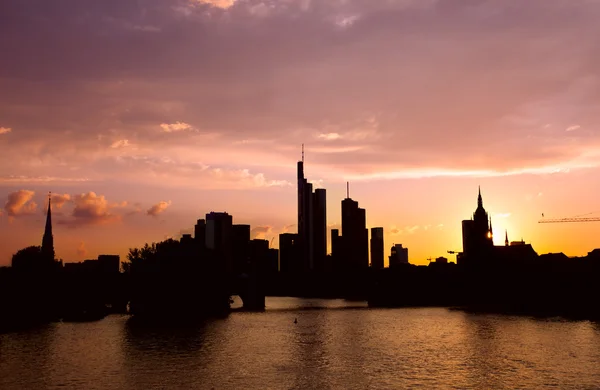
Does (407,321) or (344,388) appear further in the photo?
(407,321)

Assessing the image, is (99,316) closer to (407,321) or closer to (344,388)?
(407,321)

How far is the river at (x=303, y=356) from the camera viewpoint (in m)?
80.6

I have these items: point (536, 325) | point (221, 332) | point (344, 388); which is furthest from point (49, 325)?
point (536, 325)

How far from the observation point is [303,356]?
10469 centimetres

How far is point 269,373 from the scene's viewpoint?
87.1 meters

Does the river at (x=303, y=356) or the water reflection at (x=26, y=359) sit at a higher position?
the water reflection at (x=26, y=359)

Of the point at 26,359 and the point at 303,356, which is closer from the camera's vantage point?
the point at 26,359

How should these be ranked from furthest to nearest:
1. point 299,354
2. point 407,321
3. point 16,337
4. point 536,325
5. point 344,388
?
1. point 407,321
2. point 536,325
3. point 16,337
4. point 299,354
5. point 344,388

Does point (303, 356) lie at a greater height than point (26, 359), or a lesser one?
lesser

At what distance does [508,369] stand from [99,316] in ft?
436

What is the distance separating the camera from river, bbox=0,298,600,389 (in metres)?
80.6

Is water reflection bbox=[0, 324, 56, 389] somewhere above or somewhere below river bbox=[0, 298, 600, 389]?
above

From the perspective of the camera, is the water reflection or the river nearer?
the river

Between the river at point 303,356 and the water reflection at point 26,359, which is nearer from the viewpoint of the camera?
the river at point 303,356
